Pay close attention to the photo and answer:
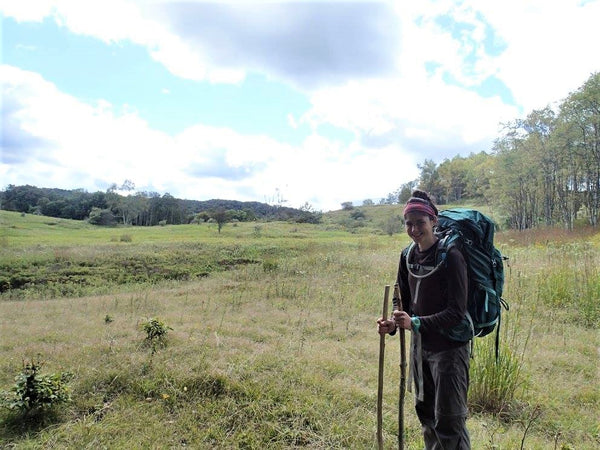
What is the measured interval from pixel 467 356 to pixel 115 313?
24.2ft

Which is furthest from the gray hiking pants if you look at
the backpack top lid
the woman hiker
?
the backpack top lid

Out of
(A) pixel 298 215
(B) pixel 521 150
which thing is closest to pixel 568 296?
(B) pixel 521 150

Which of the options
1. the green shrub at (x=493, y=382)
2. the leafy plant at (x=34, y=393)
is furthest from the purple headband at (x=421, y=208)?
the leafy plant at (x=34, y=393)

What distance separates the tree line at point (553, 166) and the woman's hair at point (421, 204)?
1704 centimetres

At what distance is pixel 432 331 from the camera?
2145 millimetres

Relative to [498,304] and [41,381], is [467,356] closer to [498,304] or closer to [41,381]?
[498,304]

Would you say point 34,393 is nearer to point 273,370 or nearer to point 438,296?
point 273,370

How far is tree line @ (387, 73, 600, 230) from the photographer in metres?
23.3

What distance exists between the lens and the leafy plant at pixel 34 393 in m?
3.44

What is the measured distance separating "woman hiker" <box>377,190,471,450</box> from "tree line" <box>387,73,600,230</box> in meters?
17.1

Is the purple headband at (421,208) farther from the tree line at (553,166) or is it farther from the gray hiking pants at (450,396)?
the tree line at (553,166)

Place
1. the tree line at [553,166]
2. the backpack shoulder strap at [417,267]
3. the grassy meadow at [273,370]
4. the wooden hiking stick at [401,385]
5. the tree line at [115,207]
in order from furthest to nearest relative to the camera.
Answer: the tree line at [115,207] < the tree line at [553,166] < the grassy meadow at [273,370] < the backpack shoulder strap at [417,267] < the wooden hiking stick at [401,385]

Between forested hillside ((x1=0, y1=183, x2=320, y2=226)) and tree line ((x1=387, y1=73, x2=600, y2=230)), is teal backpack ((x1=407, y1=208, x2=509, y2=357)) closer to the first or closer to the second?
tree line ((x1=387, y1=73, x2=600, y2=230))

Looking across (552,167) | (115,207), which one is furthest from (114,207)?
(552,167)
